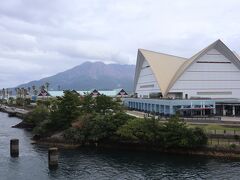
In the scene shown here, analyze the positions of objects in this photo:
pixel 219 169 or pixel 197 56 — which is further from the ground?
pixel 197 56

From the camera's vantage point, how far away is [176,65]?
89.7 metres

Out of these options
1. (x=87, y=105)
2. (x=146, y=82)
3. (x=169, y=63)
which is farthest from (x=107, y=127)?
(x=146, y=82)

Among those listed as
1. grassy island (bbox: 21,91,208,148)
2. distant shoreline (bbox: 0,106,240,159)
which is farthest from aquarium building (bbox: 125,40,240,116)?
distant shoreline (bbox: 0,106,240,159)

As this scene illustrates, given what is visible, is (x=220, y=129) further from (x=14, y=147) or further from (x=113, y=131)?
(x=14, y=147)

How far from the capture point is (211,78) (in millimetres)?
83812

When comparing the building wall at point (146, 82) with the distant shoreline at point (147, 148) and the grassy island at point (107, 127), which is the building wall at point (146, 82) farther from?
the distant shoreline at point (147, 148)

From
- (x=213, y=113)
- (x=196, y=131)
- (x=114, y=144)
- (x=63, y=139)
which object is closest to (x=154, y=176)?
(x=196, y=131)

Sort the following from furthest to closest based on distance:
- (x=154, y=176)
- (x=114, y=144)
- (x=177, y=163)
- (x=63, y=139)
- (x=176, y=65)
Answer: (x=176, y=65), (x=63, y=139), (x=114, y=144), (x=177, y=163), (x=154, y=176)

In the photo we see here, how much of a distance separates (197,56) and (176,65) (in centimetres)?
818

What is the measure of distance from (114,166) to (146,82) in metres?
59.6

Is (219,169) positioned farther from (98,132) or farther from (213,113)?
(213,113)

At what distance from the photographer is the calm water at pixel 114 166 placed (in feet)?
120

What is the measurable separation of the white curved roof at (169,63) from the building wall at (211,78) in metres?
1.08

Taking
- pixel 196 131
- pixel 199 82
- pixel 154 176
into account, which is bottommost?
pixel 154 176
